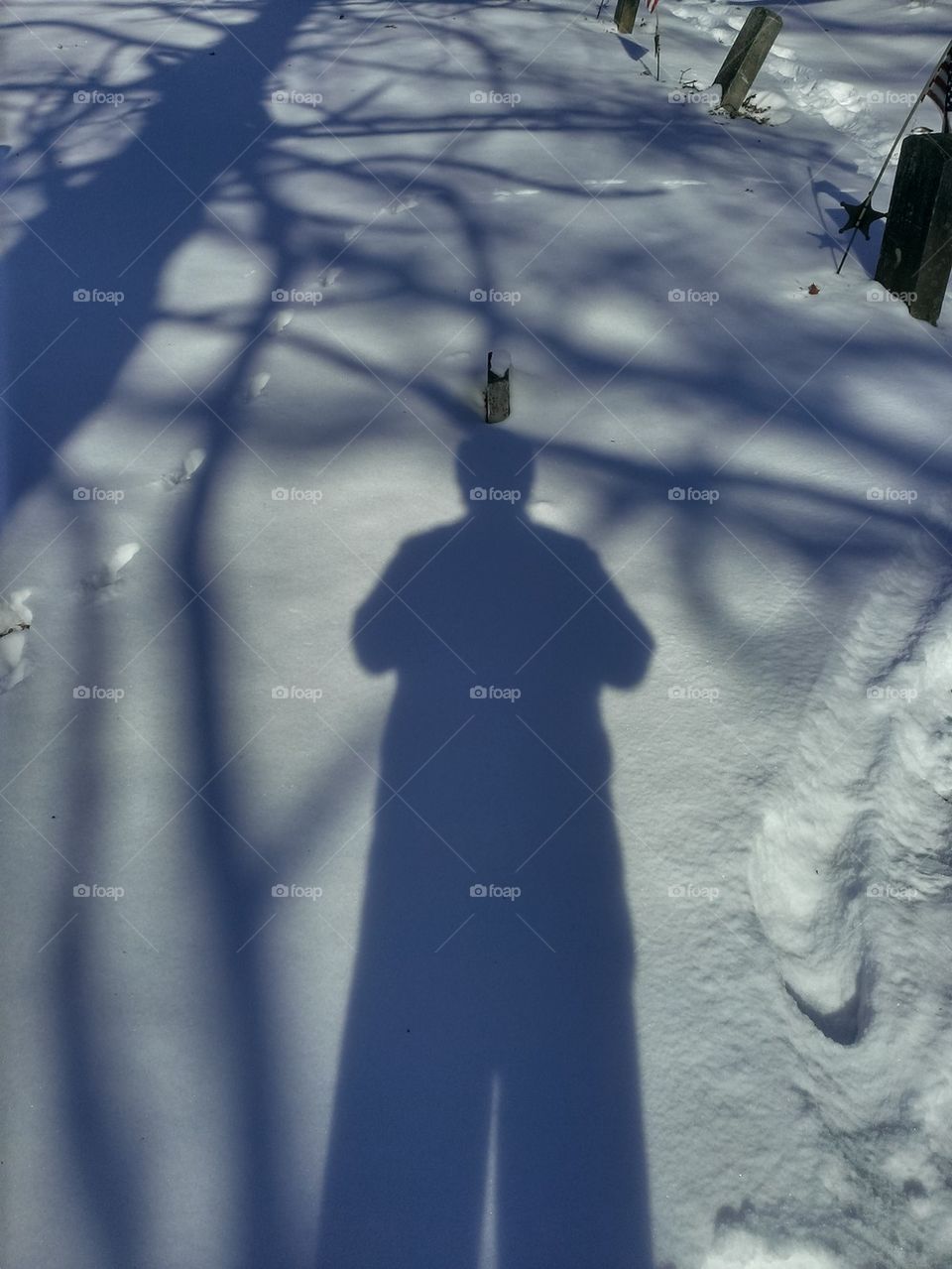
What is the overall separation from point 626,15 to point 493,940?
257 inches

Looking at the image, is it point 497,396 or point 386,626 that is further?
point 497,396

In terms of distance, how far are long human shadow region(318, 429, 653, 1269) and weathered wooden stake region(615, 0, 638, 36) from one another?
17.0ft

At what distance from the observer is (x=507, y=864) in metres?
2.12

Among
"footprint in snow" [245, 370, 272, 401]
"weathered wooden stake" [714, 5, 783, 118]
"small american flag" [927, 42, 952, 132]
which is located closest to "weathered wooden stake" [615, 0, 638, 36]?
"weathered wooden stake" [714, 5, 783, 118]

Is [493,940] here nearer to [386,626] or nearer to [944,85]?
[386,626]

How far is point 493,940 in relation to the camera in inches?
78.7

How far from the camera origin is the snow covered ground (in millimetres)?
1724

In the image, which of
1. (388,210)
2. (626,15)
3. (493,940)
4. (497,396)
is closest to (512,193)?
(388,210)

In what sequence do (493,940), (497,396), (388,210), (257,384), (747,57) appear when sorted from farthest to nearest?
1. (747,57)
2. (388,210)
3. (257,384)
4. (497,396)
5. (493,940)

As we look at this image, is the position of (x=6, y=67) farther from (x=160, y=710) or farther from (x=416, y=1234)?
(x=416, y=1234)

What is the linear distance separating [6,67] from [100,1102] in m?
6.51

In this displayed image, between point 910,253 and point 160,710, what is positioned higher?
point 910,253

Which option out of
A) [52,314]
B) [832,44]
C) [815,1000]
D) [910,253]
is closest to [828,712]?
[815,1000]

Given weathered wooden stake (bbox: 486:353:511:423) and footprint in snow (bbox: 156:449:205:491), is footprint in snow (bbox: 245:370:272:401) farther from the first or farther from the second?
weathered wooden stake (bbox: 486:353:511:423)
